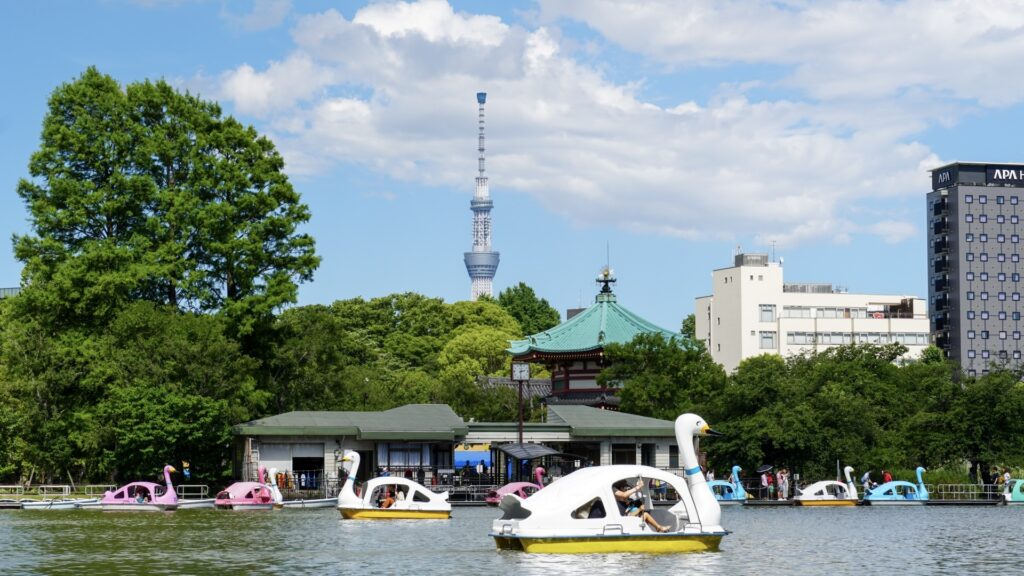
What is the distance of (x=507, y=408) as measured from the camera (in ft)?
327

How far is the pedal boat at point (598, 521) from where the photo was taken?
34312 millimetres

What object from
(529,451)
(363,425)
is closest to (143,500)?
(363,425)

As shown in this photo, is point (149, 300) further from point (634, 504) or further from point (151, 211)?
point (634, 504)

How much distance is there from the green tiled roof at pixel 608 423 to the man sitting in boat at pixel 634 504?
3519 cm

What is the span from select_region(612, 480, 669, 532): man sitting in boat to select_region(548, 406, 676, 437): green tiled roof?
35191 millimetres

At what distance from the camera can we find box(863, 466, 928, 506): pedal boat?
6500cm

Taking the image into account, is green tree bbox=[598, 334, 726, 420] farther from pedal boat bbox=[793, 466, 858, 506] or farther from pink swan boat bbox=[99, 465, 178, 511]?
pink swan boat bbox=[99, 465, 178, 511]

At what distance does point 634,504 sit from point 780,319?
403ft

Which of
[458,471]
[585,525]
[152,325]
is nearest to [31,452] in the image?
[152,325]

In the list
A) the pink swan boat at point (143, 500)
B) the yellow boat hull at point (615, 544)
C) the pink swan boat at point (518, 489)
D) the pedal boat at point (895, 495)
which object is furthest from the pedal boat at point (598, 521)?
the pedal boat at point (895, 495)

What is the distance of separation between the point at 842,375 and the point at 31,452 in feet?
139

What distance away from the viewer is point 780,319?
15588cm

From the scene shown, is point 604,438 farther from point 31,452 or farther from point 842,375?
point 31,452

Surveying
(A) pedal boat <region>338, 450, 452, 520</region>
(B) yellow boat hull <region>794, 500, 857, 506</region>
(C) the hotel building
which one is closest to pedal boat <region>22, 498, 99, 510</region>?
(A) pedal boat <region>338, 450, 452, 520</region>
